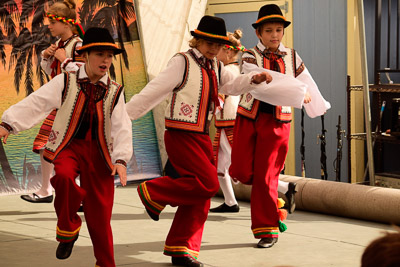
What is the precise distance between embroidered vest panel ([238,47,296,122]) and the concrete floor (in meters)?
0.84

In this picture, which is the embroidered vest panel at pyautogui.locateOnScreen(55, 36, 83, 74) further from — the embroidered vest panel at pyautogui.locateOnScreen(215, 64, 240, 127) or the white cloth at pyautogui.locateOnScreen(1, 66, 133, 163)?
the white cloth at pyautogui.locateOnScreen(1, 66, 133, 163)

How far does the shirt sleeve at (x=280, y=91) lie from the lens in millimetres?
4602

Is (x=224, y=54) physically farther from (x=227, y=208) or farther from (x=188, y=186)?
(x=188, y=186)

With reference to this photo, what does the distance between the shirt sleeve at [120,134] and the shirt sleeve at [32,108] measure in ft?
0.95

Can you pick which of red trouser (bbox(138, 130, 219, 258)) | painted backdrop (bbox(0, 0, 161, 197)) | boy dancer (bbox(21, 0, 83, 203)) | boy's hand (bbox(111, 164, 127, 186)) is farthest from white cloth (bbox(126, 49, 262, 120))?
painted backdrop (bbox(0, 0, 161, 197))

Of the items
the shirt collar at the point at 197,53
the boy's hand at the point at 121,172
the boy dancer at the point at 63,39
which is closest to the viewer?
the boy's hand at the point at 121,172

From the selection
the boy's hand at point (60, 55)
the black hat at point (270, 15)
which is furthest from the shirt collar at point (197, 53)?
the boy's hand at point (60, 55)

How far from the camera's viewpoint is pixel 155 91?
13.4 ft

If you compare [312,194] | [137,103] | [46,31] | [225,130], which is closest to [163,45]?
[46,31]

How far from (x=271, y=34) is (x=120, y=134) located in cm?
158

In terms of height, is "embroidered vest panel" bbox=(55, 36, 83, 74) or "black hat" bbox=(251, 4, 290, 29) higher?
"black hat" bbox=(251, 4, 290, 29)

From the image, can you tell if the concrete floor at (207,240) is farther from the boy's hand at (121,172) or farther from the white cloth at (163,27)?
the white cloth at (163,27)

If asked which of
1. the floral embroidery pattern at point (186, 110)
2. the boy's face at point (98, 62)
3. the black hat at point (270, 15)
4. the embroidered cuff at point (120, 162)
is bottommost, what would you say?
the embroidered cuff at point (120, 162)

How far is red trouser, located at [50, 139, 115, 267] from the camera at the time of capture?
348cm
